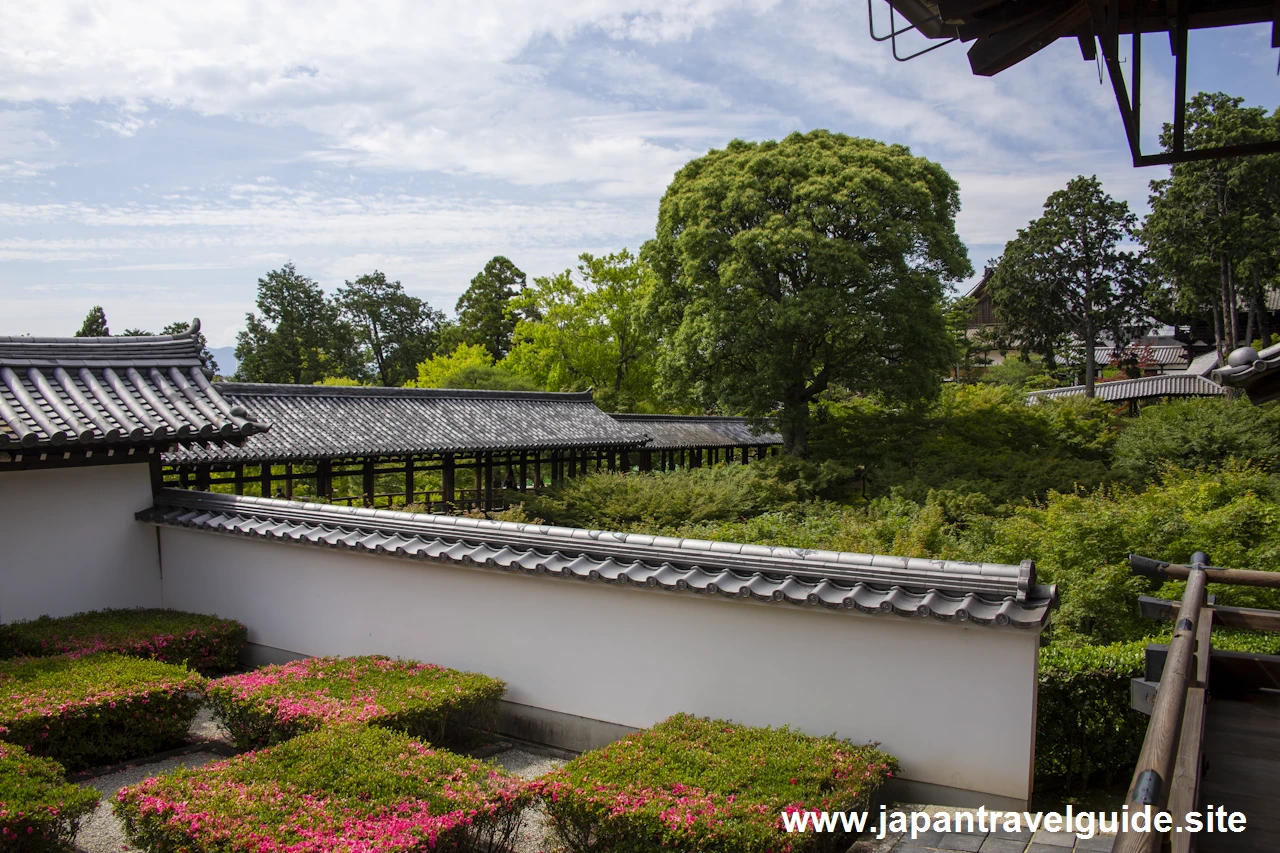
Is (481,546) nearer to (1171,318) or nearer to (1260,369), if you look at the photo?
(1260,369)

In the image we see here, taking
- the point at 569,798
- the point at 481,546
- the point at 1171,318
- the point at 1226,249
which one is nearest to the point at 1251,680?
the point at 569,798

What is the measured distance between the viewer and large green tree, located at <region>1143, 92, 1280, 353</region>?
90.6 feet

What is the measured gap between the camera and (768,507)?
18031 mm

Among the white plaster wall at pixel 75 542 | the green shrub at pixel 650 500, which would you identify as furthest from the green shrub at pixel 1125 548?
the white plaster wall at pixel 75 542

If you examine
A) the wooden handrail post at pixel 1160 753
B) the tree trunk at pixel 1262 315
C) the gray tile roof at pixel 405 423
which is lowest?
the wooden handrail post at pixel 1160 753

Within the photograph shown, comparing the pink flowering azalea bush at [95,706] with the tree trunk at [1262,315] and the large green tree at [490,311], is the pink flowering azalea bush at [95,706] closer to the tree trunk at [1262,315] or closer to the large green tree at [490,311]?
the tree trunk at [1262,315]

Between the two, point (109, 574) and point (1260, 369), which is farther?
point (109, 574)

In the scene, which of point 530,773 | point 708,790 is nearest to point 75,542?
point 530,773

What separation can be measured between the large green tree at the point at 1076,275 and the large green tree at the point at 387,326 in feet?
111

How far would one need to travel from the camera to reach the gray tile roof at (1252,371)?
4.14 metres

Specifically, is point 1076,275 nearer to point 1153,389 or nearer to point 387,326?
point 1153,389

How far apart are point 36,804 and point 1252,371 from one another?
6.04 m

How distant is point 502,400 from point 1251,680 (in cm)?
1949

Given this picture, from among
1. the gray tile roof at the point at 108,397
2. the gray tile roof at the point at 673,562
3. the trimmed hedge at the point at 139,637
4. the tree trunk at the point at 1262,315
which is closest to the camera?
the gray tile roof at the point at 673,562
